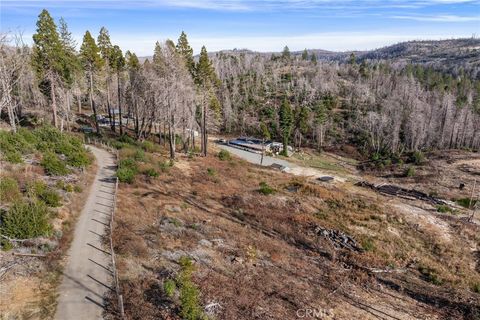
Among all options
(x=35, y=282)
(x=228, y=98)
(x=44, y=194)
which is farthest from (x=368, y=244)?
(x=228, y=98)

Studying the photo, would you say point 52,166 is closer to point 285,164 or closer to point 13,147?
point 13,147

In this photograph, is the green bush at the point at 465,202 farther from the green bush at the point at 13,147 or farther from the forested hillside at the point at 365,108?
the green bush at the point at 13,147

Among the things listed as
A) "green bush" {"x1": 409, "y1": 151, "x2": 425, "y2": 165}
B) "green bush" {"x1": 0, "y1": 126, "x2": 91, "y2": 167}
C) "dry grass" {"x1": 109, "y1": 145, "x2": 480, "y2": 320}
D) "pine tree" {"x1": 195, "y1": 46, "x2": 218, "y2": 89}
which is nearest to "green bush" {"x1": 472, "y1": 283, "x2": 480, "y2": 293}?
"dry grass" {"x1": 109, "y1": 145, "x2": 480, "y2": 320}

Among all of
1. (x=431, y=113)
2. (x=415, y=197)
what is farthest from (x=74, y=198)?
(x=431, y=113)

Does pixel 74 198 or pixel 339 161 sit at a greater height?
pixel 74 198

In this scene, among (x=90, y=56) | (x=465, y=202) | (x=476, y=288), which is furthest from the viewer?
(x=90, y=56)

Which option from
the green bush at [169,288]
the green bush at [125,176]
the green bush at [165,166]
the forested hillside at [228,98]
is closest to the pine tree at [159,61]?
the forested hillside at [228,98]

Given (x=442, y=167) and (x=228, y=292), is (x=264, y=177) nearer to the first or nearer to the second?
(x=228, y=292)
